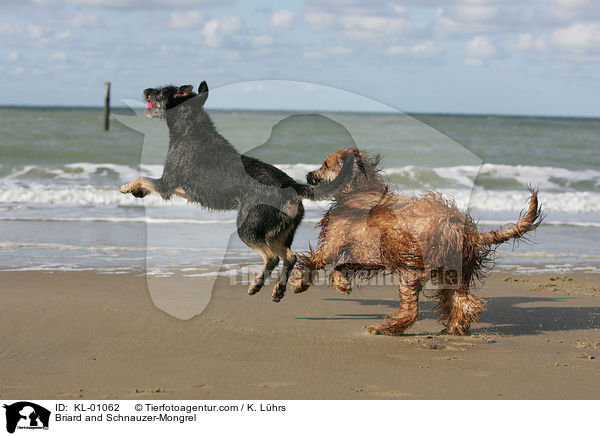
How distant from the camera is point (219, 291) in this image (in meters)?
8.09

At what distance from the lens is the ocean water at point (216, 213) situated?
23.1ft

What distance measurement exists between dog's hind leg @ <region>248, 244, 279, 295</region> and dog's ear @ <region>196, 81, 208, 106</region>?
4.63ft

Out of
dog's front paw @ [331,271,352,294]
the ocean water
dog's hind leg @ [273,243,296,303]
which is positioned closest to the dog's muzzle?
the ocean water

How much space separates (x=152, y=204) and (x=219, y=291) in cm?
721

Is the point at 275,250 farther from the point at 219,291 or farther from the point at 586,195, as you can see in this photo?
the point at 586,195

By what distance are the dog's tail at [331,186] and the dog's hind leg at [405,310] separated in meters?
0.97

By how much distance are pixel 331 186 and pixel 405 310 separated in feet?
4.23

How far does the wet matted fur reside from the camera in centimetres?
585

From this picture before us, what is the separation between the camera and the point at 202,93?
6020 millimetres

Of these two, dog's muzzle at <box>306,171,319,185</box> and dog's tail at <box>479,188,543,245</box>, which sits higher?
dog's muzzle at <box>306,171,319,185</box>

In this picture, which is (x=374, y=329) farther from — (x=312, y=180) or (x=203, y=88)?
(x=203, y=88)

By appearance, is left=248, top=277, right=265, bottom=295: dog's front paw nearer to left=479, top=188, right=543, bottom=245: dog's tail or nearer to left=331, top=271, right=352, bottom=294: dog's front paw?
left=331, top=271, right=352, bottom=294: dog's front paw

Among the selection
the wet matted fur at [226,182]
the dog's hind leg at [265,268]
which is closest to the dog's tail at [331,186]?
the wet matted fur at [226,182]
